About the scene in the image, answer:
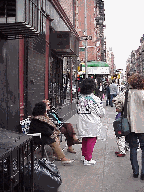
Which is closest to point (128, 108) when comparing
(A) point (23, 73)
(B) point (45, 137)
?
(B) point (45, 137)

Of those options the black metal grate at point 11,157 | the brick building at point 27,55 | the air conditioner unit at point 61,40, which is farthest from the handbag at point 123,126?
the air conditioner unit at point 61,40

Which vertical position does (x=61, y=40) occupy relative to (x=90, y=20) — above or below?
below

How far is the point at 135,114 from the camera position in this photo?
16.9ft

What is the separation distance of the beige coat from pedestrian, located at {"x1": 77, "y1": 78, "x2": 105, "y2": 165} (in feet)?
3.15

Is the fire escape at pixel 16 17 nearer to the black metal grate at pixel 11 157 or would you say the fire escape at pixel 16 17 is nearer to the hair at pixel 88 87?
the hair at pixel 88 87

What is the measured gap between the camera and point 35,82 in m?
9.11

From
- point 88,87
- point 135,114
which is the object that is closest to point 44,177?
point 135,114

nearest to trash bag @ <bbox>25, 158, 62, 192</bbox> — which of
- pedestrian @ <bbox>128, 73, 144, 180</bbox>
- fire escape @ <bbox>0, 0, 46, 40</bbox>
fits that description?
pedestrian @ <bbox>128, 73, 144, 180</bbox>

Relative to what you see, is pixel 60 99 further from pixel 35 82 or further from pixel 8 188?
pixel 8 188

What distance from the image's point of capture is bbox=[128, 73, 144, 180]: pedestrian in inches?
201

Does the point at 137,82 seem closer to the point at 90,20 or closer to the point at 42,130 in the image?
the point at 42,130

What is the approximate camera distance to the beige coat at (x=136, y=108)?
5098 mm

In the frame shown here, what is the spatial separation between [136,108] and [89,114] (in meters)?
1.19

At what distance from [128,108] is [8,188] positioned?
283 cm
